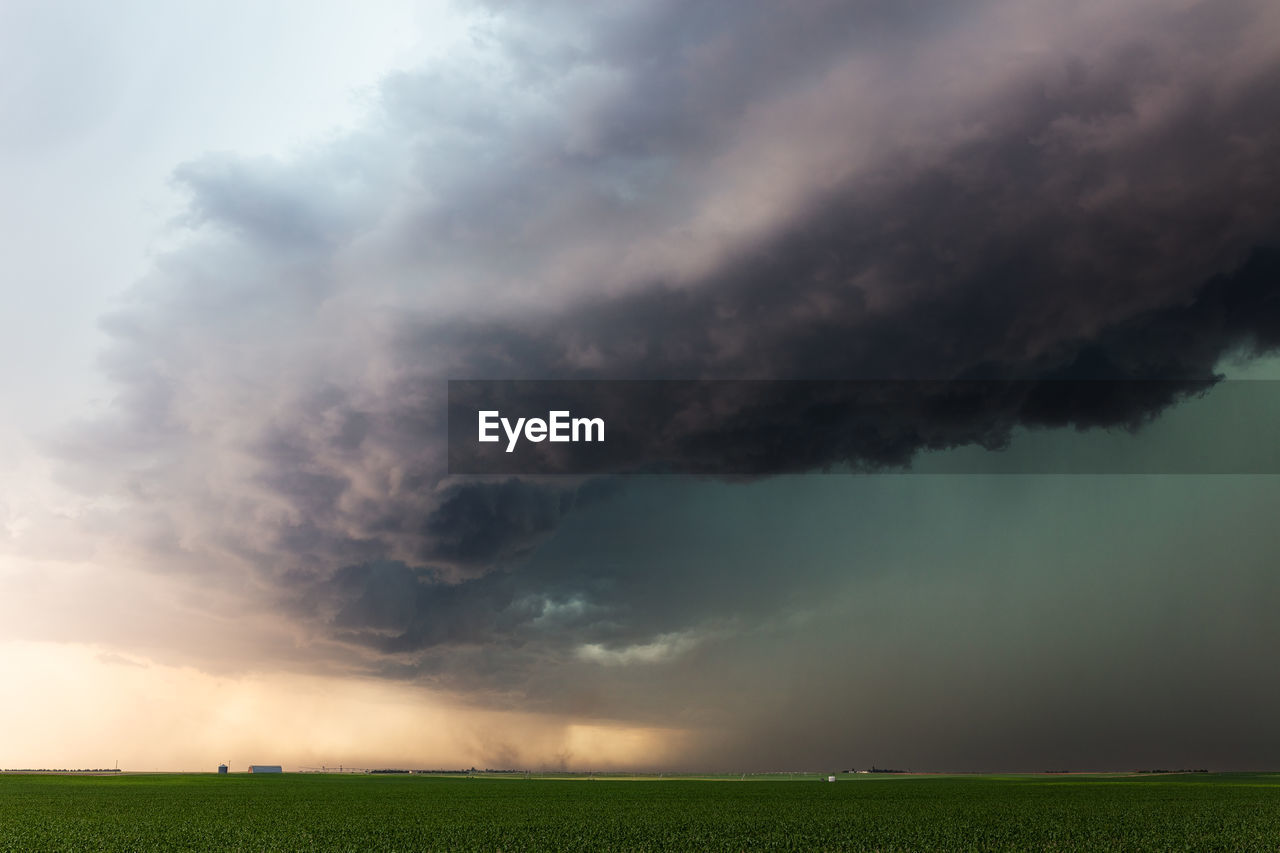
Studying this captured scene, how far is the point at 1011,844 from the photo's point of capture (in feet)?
166

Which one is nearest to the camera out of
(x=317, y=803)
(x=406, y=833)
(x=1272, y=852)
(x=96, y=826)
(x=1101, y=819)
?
(x=1272, y=852)

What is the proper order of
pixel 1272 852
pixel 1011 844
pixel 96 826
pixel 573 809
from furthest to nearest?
pixel 573 809 < pixel 96 826 < pixel 1011 844 < pixel 1272 852

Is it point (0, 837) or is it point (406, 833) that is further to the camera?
point (406, 833)

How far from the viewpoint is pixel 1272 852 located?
155 feet

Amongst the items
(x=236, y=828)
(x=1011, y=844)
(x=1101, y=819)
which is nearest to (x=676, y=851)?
(x=1011, y=844)

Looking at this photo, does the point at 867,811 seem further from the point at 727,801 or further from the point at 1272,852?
the point at 1272,852

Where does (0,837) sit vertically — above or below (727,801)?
above

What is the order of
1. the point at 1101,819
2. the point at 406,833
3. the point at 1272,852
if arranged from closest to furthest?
the point at 1272,852, the point at 406,833, the point at 1101,819

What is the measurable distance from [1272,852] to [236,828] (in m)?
63.4

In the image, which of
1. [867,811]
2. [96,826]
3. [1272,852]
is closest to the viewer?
[1272,852]

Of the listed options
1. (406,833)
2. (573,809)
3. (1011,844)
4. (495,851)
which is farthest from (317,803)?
(1011,844)

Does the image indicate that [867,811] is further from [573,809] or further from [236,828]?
[236,828]

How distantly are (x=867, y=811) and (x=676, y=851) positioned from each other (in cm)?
3363

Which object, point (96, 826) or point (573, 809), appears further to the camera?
point (573, 809)
